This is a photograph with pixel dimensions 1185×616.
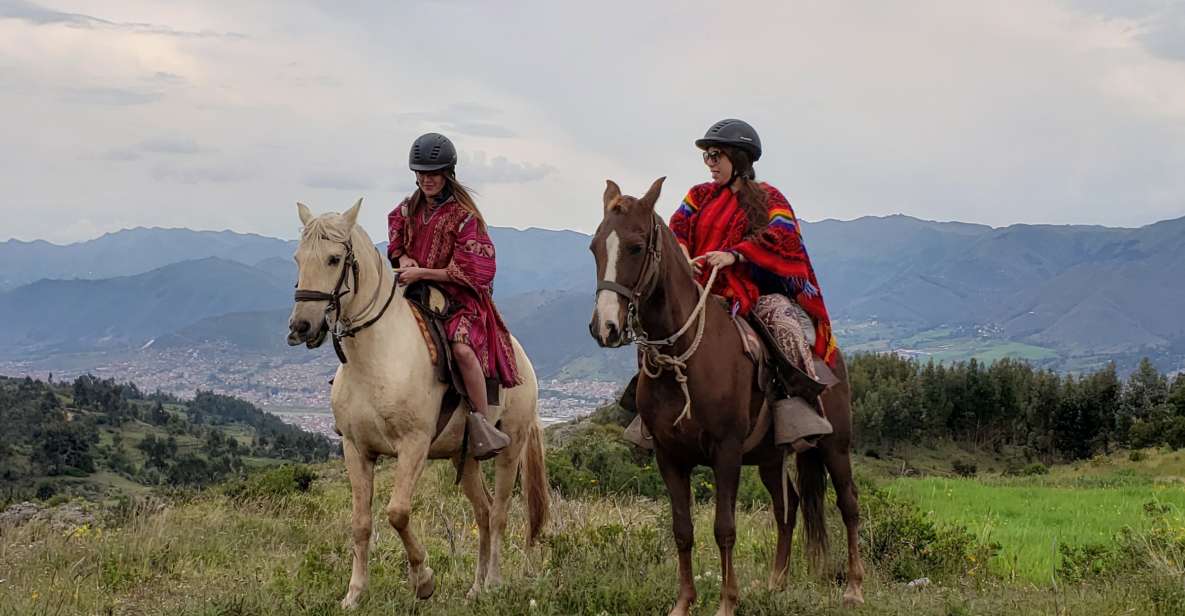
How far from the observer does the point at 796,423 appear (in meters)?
6.42

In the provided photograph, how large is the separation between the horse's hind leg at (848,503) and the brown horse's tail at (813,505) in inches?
6.8

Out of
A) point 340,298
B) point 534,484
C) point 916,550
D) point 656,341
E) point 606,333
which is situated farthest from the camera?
point 916,550

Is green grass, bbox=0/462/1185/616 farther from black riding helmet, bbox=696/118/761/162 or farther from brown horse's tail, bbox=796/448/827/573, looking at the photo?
black riding helmet, bbox=696/118/761/162

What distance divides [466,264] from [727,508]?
9.24ft

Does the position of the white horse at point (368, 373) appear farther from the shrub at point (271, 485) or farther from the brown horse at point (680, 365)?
the shrub at point (271, 485)

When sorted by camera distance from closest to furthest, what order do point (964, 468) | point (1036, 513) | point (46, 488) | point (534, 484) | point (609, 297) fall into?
point (609, 297) → point (534, 484) → point (1036, 513) → point (964, 468) → point (46, 488)

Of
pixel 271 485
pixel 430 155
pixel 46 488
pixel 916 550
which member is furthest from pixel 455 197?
pixel 46 488

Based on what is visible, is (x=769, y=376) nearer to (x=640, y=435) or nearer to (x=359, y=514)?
(x=640, y=435)

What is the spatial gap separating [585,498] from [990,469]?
130ft

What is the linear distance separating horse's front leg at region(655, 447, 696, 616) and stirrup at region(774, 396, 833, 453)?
707mm

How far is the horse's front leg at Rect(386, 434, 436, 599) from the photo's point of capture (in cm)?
649

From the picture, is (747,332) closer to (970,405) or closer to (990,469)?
(990,469)

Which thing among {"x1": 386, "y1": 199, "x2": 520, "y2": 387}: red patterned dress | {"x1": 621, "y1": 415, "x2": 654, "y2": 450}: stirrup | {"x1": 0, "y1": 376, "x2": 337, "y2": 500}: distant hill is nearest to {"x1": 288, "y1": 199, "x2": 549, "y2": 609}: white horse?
{"x1": 386, "y1": 199, "x2": 520, "y2": 387}: red patterned dress

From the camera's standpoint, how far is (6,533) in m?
9.78
